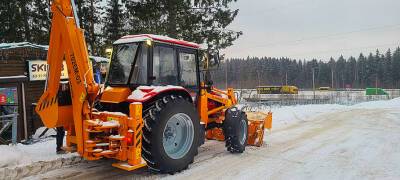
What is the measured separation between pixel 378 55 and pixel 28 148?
10894 cm

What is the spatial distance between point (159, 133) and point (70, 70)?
1886mm


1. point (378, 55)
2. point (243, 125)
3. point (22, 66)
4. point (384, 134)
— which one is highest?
point (378, 55)

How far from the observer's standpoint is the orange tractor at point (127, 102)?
600 cm

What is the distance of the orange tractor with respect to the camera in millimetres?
6004

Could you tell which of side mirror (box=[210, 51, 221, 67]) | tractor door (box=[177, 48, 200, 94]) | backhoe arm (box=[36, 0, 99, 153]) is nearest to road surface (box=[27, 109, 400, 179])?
backhoe arm (box=[36, 0, 99, 153])

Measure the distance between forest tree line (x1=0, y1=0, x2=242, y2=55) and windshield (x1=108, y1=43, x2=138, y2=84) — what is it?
40.2 feet

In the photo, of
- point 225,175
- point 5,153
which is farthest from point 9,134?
point 225,175

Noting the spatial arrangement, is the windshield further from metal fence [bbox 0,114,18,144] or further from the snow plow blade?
the snow plow blade

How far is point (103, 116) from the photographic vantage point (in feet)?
20.9

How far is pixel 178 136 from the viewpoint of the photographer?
6.97m

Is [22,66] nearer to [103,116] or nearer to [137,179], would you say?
[103,116]

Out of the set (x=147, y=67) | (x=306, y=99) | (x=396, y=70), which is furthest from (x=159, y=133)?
(x=396, y=70)

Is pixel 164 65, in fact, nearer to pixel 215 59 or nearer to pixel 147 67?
→ pixel 147 67

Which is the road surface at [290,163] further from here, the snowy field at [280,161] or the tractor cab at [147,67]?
the tractor cab at [147,67]
